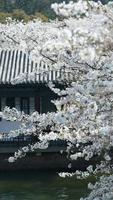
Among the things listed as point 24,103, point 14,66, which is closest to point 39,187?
point 24,103

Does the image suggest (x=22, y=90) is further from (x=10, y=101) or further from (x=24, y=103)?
(x=10, y=101)

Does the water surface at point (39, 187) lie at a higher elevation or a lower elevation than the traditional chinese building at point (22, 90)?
lower

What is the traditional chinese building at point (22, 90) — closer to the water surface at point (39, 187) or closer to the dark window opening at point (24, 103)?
the dark window opening at point (24, 103)

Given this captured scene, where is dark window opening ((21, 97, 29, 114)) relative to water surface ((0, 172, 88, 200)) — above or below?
above

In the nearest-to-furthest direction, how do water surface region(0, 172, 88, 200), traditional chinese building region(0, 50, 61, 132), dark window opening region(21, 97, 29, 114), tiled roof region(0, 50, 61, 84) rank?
water surface region(0, 172, 88, 200), tiled roof region(0, 50, 61, 84), traditional chinese building region(0, 50, 61, 132), dark window opening region(21, 97, 29, 114)

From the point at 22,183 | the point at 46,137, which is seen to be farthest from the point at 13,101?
the point at 46,137

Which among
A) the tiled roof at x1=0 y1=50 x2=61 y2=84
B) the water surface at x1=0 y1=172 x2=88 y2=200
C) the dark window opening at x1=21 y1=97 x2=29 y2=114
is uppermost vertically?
the tiled roof at x1=0 y1=50 x2=61 y2=84

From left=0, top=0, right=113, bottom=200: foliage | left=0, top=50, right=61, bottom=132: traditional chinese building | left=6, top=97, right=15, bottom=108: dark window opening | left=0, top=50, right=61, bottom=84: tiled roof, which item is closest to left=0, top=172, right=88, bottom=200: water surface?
left=0, top=50, right=61, bottom=84: tiled roof

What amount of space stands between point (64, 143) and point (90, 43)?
57.6 feet

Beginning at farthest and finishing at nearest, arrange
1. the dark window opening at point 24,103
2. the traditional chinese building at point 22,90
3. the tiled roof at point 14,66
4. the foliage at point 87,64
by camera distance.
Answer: the dark window opening at point 24,103 < the traditional chinese building at point 22,90 < the tiled roof at point 14,66 < the foliage at point 87,64

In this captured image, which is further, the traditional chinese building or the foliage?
the traditional chinese building

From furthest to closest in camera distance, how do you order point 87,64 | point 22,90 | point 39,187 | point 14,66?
1. point 14,66
2. point 22,90
3. point 39,187
4. point 87,64

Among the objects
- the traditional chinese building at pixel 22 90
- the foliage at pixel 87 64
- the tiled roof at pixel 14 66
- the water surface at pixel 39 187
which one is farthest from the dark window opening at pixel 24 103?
the foliage at pixel 87 64

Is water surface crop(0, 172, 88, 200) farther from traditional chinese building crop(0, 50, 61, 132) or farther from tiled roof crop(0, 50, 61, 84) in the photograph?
traditional chinese building crop(0, 50, 61, 132)
